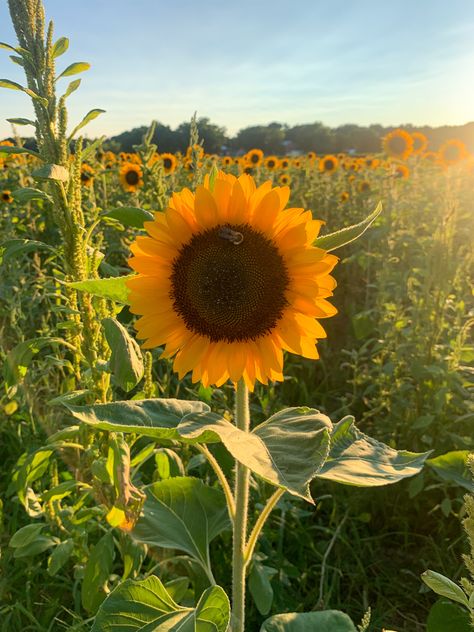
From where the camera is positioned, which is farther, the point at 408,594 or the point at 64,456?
the point at 408,594

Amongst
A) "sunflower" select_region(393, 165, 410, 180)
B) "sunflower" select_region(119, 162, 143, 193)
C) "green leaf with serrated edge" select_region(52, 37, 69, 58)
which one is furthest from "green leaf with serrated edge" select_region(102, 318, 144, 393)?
"sunflower" select_region(393, 165, 410, 180)

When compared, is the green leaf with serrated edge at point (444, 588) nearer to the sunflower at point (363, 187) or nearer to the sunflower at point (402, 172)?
the sunflower at point (363, 187)

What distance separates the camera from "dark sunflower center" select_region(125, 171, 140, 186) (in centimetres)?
770

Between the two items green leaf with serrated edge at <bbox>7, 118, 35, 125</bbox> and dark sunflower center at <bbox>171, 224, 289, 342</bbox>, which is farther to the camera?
green leaf with serrated edge at <bbox>7, 118, 35, 125</bbox>

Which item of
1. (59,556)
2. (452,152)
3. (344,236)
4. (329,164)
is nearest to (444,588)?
(344,236)

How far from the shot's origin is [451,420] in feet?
9.61

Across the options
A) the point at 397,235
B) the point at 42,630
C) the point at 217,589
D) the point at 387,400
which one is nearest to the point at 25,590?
the point at 42,630

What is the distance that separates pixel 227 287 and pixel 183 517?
800 millimetres

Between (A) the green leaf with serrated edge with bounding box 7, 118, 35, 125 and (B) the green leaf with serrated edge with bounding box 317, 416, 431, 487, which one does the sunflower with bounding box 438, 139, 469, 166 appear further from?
(B) the green leaf with serrated edge with bounding box 317, 416, 431, 487

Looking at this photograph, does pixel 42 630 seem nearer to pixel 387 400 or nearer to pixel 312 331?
pixel 312 331

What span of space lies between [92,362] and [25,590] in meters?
1.10

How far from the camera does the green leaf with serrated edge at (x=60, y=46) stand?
1.68 meters

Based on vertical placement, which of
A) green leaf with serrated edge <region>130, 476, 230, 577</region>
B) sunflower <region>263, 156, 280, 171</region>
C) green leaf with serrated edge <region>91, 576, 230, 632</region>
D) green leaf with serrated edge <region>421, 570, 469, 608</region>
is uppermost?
sunflower <region>263, 156, 280, 171</region>

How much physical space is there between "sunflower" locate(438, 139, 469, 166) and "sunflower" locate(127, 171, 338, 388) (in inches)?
370
